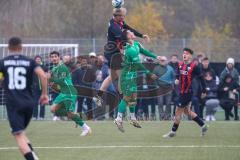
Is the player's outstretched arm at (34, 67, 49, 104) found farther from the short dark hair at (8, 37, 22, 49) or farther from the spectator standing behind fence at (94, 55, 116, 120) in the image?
the spectator standing behind fence at (94, 55, 116, 120)

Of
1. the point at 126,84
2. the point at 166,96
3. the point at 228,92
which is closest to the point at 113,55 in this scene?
the point at 126,84

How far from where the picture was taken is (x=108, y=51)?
18516mm

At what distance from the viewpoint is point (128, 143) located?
672 inches

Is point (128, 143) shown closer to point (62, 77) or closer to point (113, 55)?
point (113, 55)

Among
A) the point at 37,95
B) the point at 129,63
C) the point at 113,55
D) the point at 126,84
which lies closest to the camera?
the point at 113,55

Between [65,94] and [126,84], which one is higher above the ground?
[126,84]

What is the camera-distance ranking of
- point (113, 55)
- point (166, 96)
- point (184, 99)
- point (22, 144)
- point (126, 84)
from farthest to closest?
point (166, 96) → point (126, 84) → point (184, 99) → point (113, 55) → point (22, 144)

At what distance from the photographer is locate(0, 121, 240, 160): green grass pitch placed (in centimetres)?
1465

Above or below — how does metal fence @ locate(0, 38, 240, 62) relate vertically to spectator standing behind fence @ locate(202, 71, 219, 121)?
above

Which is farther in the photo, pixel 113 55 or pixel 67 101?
pixel 67 101

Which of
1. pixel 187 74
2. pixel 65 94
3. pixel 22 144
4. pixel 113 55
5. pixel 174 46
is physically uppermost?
pixel 174 46

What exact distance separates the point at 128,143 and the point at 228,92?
34.7 ft

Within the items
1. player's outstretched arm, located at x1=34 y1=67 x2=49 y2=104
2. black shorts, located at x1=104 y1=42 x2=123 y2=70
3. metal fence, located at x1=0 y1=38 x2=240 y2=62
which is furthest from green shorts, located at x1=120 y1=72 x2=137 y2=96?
metal fence, located at x1=0 y1=38 x2=240 y2=62

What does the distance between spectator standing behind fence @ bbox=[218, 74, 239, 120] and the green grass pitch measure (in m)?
3.73
